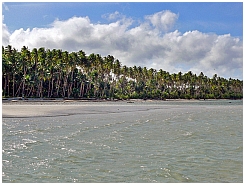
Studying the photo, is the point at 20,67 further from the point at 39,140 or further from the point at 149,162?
the point at 149,162

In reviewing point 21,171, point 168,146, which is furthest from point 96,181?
point 168,146

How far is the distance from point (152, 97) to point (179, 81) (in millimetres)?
26606

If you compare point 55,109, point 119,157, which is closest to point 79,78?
point 55,109

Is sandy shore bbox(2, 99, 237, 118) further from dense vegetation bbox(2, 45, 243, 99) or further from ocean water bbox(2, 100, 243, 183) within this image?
dense vegetation bbox(2, 45, 243, 99)

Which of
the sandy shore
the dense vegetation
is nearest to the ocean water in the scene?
the sandy shore

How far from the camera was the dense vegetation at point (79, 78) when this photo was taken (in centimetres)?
6988

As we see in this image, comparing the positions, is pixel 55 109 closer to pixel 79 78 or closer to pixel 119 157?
pixel 119 157

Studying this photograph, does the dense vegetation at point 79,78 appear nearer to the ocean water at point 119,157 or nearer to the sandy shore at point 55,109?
the sandy shore at point 55,109

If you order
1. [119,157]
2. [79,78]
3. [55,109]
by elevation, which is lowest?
→ [119,157]

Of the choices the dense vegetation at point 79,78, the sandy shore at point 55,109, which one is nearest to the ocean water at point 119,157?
the sandy shore at point 55,109

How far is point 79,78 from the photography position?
8431cm

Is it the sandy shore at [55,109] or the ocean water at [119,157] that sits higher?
the sandy shore at [55,109]

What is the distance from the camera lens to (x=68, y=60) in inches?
3177

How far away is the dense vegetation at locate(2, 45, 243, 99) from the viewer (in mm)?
69875
